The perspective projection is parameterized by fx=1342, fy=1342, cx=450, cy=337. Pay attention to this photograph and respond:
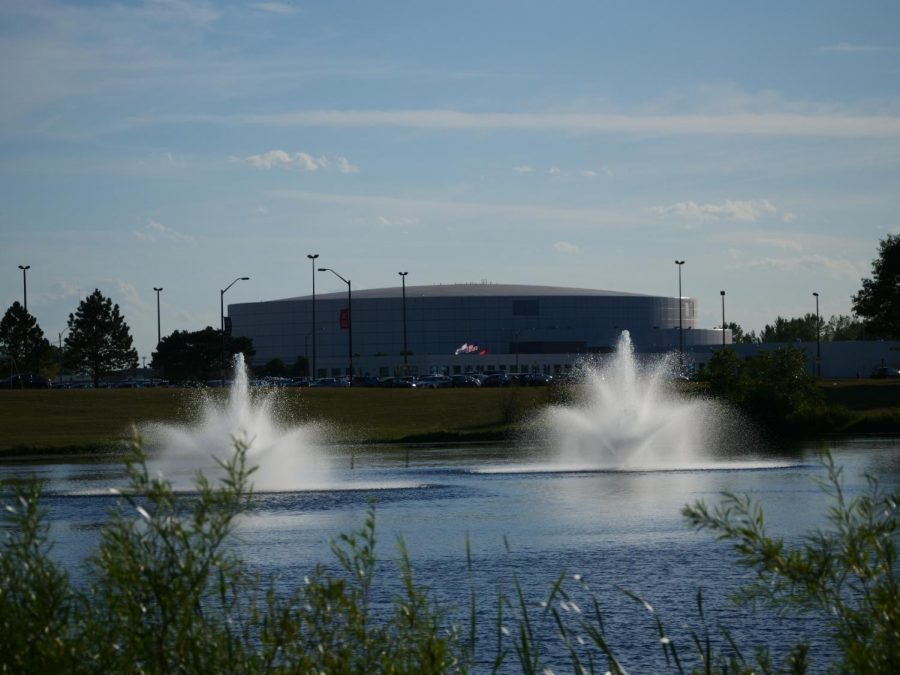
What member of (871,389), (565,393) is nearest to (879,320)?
A: (871,389)

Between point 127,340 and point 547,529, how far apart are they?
11373 cm

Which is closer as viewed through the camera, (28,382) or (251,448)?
(251,448)

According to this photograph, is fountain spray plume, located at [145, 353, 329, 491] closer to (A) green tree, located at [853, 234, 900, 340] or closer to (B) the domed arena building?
(A) green tree, located at [853, 234, 900, 340]

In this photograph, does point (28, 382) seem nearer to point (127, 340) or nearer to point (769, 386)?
point (127, 340)

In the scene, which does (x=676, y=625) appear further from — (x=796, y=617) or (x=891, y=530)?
(x=891, y=530)

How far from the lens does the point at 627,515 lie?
25750 mm

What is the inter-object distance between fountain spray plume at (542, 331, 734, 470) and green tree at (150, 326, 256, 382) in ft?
213

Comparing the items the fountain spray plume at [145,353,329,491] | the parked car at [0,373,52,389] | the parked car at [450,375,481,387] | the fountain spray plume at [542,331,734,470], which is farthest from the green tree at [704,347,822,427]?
the parked car at [0,373,52,389]

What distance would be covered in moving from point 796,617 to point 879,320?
93.2 m

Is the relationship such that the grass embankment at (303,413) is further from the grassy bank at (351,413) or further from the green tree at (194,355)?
the green tree at (194,355)

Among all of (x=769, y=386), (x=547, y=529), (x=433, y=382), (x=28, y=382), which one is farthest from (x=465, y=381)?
(x=547, y=529)

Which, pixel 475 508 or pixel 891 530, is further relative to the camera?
pixel 475 508

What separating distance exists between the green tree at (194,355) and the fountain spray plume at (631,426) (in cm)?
6488

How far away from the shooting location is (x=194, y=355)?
403 feet
